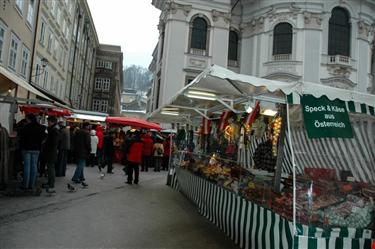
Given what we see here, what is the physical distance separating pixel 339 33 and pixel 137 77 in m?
81.6

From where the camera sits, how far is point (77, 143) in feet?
37.7

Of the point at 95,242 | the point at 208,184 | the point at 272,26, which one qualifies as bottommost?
the point at 95,242

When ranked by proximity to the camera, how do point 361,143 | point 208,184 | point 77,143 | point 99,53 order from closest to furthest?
point 361,143 < point 208,184 < point 77,143 < point 99,53

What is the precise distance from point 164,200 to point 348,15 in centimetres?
3044

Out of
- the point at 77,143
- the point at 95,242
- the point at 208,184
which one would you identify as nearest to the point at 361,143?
the point at 208,184

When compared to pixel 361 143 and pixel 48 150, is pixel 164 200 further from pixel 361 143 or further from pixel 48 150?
pixel 361 143

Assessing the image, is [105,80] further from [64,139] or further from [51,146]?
[51,146]

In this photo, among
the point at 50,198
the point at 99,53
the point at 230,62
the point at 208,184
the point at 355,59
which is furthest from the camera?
the point at 99,53

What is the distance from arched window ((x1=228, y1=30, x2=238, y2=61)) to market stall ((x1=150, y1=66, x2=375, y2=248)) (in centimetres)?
2775

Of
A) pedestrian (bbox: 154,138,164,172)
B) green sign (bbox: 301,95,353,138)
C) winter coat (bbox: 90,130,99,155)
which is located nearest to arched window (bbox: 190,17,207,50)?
pedestrian (bbox: 154,138,164,172)

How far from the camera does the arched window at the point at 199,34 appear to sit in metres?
34.6

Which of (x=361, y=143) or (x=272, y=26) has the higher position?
(x=272, y=26)

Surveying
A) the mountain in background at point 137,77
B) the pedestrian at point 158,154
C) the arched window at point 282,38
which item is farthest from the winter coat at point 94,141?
the mountain in background at point 137,77

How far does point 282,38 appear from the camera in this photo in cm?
3362
